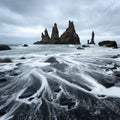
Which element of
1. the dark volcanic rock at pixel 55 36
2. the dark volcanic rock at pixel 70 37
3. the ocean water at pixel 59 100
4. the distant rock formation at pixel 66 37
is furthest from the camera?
the dark volcanic rock at pixel 55 36

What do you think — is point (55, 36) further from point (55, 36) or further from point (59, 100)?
point (59, 100)

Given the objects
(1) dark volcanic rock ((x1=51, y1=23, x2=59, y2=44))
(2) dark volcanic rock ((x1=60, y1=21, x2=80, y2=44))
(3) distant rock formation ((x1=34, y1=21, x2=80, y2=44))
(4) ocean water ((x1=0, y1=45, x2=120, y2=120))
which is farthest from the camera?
(1) dark volcanic rock ((x1=51, y1=23, x2=59, y2=44))

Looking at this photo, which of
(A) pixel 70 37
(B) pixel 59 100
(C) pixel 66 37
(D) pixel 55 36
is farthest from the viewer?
(D) pixel 55 36

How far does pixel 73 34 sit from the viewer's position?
328ft

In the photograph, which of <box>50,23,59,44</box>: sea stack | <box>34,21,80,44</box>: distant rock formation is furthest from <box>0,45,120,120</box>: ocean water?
<box>50,23,59,44</box>: sea stack

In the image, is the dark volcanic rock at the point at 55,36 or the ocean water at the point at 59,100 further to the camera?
the dark volcanic rock at the point at 55,36

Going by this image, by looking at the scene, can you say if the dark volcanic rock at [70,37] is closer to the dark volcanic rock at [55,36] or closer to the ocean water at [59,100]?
the dark volcanic rock at [55,36]

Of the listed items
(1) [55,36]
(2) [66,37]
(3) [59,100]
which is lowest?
(2) [66,37]

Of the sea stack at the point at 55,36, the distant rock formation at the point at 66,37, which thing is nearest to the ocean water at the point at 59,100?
the distant rock formation at the point at 66,37

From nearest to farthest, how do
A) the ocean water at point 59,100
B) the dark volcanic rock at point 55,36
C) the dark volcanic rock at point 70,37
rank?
1. the ocean water at point 59,100
2. the dark volcanic rock at point 70,37
3. the dark volcanic rock at point 55,36

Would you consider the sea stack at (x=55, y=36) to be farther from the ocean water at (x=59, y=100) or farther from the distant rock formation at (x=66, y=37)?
the ocean water at (x=59, y=100)

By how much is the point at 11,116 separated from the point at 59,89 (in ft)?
7.92

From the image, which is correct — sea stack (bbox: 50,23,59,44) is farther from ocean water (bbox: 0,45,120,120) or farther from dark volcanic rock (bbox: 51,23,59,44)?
ocean water (bbox: 0,45,120,120)

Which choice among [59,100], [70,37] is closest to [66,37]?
[70,37]
